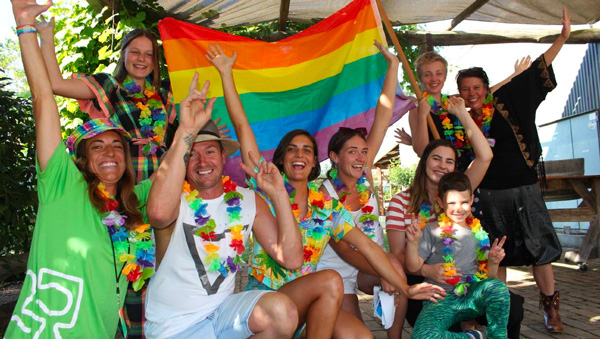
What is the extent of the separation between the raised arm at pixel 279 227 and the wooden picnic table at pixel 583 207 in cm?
506

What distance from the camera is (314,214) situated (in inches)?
128

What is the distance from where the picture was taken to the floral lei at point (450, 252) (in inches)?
127

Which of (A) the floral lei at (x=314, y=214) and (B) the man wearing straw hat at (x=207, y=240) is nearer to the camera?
(B) the man wearing straw hat at (x=207, y=240)

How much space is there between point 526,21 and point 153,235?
230 inches

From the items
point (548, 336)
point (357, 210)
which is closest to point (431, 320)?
point (357, 210)

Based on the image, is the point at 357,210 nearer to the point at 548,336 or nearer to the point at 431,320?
the point at 431,320

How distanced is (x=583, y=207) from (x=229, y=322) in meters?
6.57

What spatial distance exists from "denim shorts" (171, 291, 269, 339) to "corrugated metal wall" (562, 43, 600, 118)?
36.9 ft

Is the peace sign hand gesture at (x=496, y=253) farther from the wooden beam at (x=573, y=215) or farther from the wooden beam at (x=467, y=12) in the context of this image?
the wooden beam at (x=573, y=215)

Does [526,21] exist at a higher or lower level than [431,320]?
higher

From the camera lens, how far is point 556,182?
6.91 m

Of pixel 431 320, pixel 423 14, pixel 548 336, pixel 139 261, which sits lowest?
pixel 548 336

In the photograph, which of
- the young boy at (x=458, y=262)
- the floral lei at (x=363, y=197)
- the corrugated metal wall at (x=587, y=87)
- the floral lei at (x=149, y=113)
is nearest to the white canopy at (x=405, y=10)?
the floral lei at (x=149, y=113)

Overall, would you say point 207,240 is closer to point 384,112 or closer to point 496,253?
point 496,253
